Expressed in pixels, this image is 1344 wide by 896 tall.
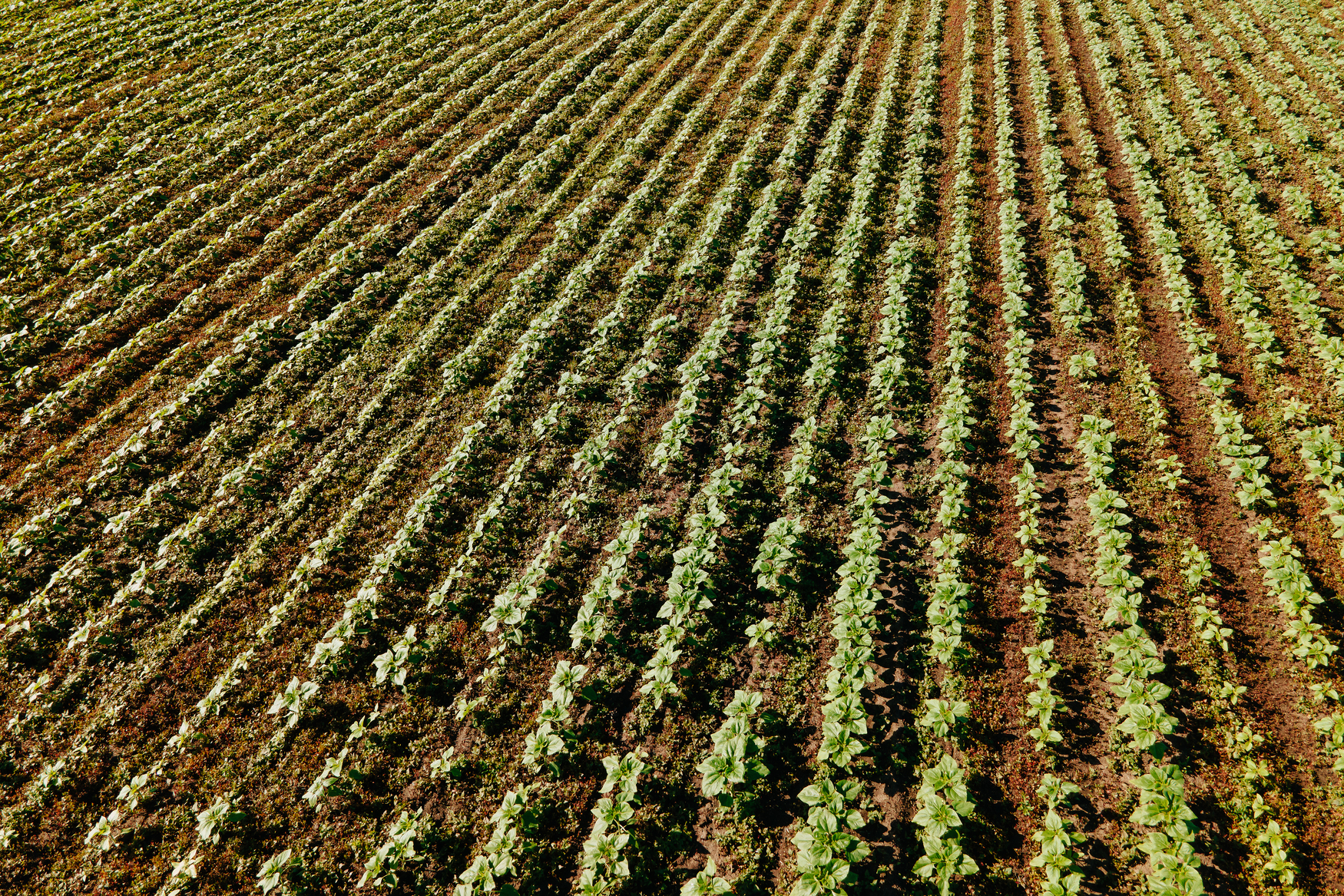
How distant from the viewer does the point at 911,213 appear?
52.5 feet

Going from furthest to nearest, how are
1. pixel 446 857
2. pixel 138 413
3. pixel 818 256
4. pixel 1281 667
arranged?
pixel 818 256 < pixel 138 413 < pixel 1281 667 < pixel 446 857

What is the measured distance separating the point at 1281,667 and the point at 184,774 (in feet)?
47.5

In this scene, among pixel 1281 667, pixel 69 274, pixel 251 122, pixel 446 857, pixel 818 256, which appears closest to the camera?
pixel 446 857

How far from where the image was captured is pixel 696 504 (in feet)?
34.2

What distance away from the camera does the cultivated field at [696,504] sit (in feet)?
23.6

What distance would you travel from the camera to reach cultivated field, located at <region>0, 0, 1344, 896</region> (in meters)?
7.19

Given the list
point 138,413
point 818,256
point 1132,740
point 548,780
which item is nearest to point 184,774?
point 548,780

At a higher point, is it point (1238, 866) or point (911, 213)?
point (911, 213)

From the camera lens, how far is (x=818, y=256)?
15.4 metres

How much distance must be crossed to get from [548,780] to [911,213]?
15478 millimetres

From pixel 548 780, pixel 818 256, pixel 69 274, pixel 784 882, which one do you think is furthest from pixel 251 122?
pixel 784 882

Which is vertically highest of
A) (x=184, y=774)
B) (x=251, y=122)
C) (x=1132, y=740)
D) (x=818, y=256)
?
(x=251, y=122)

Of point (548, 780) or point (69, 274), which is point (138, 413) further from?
point (548, 780)

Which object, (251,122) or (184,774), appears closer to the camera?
(184,774)
